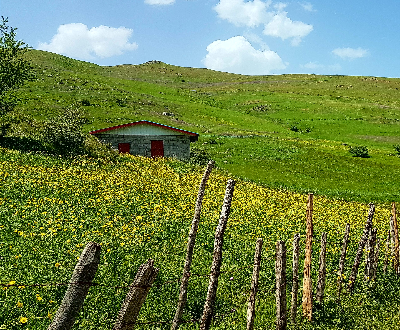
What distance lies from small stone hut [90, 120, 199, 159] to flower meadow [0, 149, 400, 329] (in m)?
16.8

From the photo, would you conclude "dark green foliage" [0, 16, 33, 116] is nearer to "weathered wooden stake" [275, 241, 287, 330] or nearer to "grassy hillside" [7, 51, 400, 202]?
"grassy hillside" [7, 51, 400, 202]

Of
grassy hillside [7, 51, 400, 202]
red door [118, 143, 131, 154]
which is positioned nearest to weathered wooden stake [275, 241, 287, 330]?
grassy hillside [7, 51, 400, 202]

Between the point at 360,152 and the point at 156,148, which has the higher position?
the point at 360,152

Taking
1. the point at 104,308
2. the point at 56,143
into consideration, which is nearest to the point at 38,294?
A: the point at 104,308

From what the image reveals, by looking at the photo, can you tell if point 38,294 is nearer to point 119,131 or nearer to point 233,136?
point 119,131

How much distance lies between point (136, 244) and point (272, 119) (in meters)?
82.3

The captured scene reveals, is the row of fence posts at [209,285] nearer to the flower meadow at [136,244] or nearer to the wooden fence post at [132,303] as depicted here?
the wooden fence post at [132,303]

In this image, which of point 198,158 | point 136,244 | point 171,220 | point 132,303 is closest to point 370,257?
point 136,244

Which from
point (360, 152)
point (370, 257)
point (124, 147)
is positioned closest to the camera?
point (370, 257)

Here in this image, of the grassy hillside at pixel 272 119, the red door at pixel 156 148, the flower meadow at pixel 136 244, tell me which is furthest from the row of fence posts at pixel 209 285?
the red door at pixel 156 148

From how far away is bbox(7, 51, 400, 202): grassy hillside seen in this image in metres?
42.6

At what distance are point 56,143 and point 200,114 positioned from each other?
5328cm

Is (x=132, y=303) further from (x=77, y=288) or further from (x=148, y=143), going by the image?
(x=148, y=143)

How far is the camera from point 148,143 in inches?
1642
